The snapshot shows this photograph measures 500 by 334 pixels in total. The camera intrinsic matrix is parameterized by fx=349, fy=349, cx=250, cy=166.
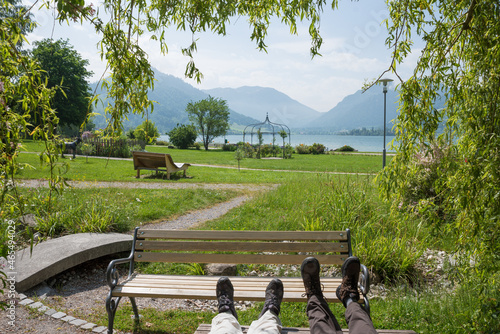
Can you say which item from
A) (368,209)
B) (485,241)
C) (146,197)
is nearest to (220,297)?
(485,241)

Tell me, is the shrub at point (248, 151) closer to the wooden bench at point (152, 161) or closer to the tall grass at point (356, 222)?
the wooden bench at point (152, 161)

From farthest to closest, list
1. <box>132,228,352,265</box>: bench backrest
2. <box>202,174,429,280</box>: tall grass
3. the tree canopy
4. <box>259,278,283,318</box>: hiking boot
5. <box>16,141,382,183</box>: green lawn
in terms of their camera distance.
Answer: the tree canopy < <box>16,141,382,183</box>: green lawn < <box>202,174,429,280</box>: tall grass < <box>132,228,352,265</box>: bench backrest < <box>259,278,283,318</box>: hiking boot

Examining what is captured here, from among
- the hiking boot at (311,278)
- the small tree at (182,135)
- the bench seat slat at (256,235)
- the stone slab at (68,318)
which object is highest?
the small tree at (182,135)

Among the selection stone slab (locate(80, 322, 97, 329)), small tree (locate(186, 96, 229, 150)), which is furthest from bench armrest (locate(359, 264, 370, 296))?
small tree (locate(186, 96, 229, 150))

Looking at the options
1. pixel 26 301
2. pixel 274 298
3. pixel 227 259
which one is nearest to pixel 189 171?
pixel 26 301

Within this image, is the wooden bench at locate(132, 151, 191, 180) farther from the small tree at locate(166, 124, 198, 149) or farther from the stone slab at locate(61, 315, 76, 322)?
the small tree at locate(166, 124, 198, 149)

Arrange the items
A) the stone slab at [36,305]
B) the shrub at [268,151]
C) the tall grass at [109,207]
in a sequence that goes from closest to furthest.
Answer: the stone slab at [36,305] → the tall grass at [109,207] → the shrub at [268,151]

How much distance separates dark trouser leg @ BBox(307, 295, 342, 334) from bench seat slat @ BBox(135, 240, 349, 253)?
0.92 metres

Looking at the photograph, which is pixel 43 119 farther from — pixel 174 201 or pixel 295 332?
pixel 174 201

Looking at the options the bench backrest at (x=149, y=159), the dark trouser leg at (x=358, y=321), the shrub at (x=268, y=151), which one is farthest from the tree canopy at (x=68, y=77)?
the dark trouser leg at (x=358, y=321)

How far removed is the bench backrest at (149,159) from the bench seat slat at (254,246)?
32.2 feet

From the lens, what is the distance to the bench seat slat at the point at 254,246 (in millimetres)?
3430

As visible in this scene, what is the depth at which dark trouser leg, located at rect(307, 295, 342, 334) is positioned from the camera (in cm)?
216

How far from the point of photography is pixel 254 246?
349 cm
